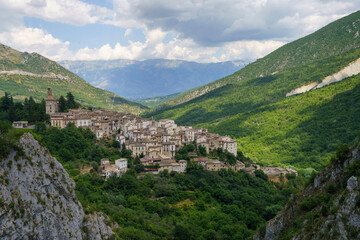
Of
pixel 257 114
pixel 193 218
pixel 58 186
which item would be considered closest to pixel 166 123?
pixel 193 218

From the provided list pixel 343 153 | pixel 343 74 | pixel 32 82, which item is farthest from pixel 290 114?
pixel 32 82

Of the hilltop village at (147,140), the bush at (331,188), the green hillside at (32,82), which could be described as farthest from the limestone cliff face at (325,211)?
the green hillside at (32,82)

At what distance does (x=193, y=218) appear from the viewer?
136ft

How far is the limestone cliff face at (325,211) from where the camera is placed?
19692 mm

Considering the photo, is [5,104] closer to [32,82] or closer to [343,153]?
[343,153]

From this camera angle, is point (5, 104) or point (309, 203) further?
point (5, 104)

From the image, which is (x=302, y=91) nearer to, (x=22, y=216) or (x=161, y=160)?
(x=161, y=160)

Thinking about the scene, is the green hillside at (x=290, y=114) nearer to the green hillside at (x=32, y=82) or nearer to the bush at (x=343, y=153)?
the green hillside at (x=32, y=82)

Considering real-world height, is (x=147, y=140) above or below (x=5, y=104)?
below

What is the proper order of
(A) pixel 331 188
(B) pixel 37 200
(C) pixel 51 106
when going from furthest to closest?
(C) pixel 51 106
(A) pixel 331 188
(B) pixel 37 200

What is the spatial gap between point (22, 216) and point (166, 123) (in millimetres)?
55022

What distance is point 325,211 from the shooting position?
2225cm

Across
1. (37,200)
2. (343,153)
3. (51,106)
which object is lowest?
(37,200)

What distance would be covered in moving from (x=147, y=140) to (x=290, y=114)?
79.6m
